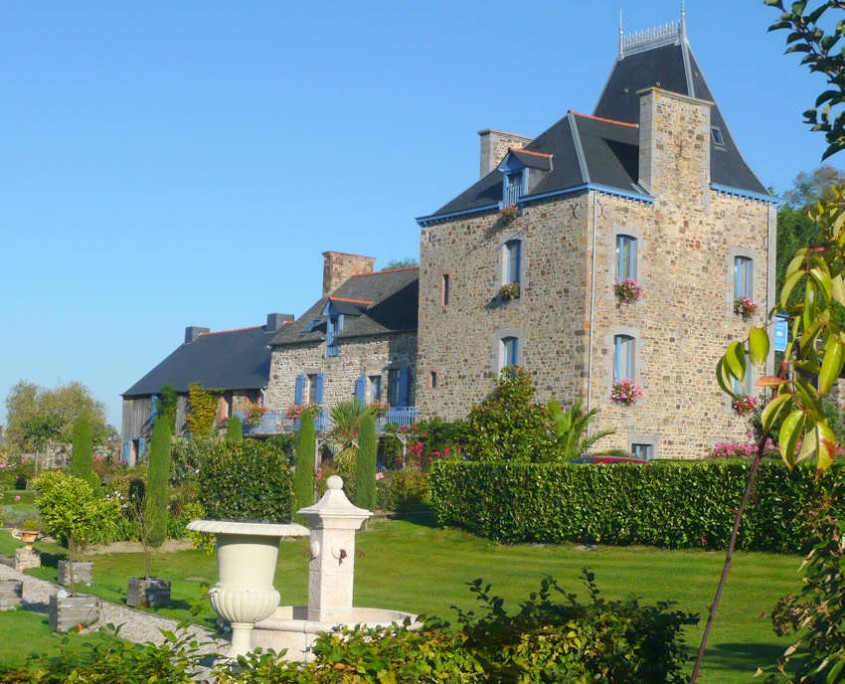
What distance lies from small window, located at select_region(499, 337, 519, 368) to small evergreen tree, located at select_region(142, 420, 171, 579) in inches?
358

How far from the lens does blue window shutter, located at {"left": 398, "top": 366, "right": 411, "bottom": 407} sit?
34375 mm

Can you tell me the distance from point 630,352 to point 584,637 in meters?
22.5

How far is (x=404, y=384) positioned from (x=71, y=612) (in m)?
20.1

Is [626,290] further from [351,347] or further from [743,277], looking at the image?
[351,347]

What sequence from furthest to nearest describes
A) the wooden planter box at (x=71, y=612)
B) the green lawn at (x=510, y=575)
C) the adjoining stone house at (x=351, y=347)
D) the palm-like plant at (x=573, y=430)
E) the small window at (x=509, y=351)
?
the adjoining stone house at (x=351, y=347), the small window at (x=509, y=351), the palm-like plant at (x=573, y=430), the wooden planter box at (x=71, y=612), the green lawn at (x=510, y=575)

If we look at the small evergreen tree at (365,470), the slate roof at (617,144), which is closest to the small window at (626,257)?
the slate roof at (617,144)

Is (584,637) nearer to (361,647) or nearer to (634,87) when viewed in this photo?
(361,647)

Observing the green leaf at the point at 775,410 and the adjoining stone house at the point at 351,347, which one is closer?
the green leaf at the point at 775,410

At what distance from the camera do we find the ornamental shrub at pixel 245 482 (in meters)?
25.8

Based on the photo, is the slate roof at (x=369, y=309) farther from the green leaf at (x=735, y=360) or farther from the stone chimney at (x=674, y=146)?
the green leaf at (x=735, y=360)

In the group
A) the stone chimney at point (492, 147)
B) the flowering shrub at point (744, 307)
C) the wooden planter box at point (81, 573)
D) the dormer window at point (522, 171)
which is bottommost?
the wooden planter box at point (81, 573)

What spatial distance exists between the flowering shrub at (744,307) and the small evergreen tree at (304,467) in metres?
11.5

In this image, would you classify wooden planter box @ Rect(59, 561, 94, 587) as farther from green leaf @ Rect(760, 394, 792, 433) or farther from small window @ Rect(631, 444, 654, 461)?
green leaf @ Rect(760, 394, 792, 433)

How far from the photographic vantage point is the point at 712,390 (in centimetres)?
3019
